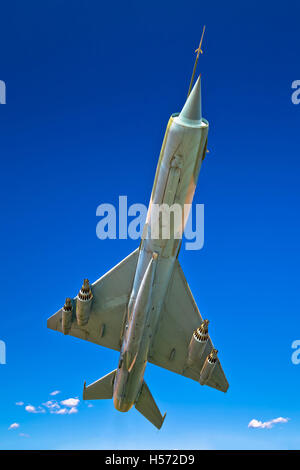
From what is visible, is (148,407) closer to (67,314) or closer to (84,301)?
(67,314)

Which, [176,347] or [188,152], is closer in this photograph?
[188,152]

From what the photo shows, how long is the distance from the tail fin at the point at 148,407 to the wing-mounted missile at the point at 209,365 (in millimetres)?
5190

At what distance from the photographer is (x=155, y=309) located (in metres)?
23.3

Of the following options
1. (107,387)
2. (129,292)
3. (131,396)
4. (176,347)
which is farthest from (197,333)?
(107,387)

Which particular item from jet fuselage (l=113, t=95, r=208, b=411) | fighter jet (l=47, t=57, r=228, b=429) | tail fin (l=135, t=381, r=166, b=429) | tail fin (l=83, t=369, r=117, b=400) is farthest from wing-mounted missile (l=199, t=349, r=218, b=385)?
tail fin (l=83, t=369, r=117, b=400)

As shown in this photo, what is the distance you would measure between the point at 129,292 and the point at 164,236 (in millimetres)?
5787

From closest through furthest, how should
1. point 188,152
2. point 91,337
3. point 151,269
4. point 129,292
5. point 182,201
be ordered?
point 188,152
point 182,201
point 151,269
point 129,292
point 91,337

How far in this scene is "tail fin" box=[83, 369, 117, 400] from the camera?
27906mm

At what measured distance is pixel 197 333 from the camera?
77.9ft

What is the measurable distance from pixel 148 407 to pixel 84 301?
9.83 meters

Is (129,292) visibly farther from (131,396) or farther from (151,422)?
(151,422)

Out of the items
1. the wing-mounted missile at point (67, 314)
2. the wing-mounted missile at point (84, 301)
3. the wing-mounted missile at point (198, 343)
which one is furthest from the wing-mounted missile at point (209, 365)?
the wing-mounted missile at point (67, 314)

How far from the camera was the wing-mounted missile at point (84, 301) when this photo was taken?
78.4 ft

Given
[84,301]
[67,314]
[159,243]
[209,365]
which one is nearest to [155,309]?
[84,301]
